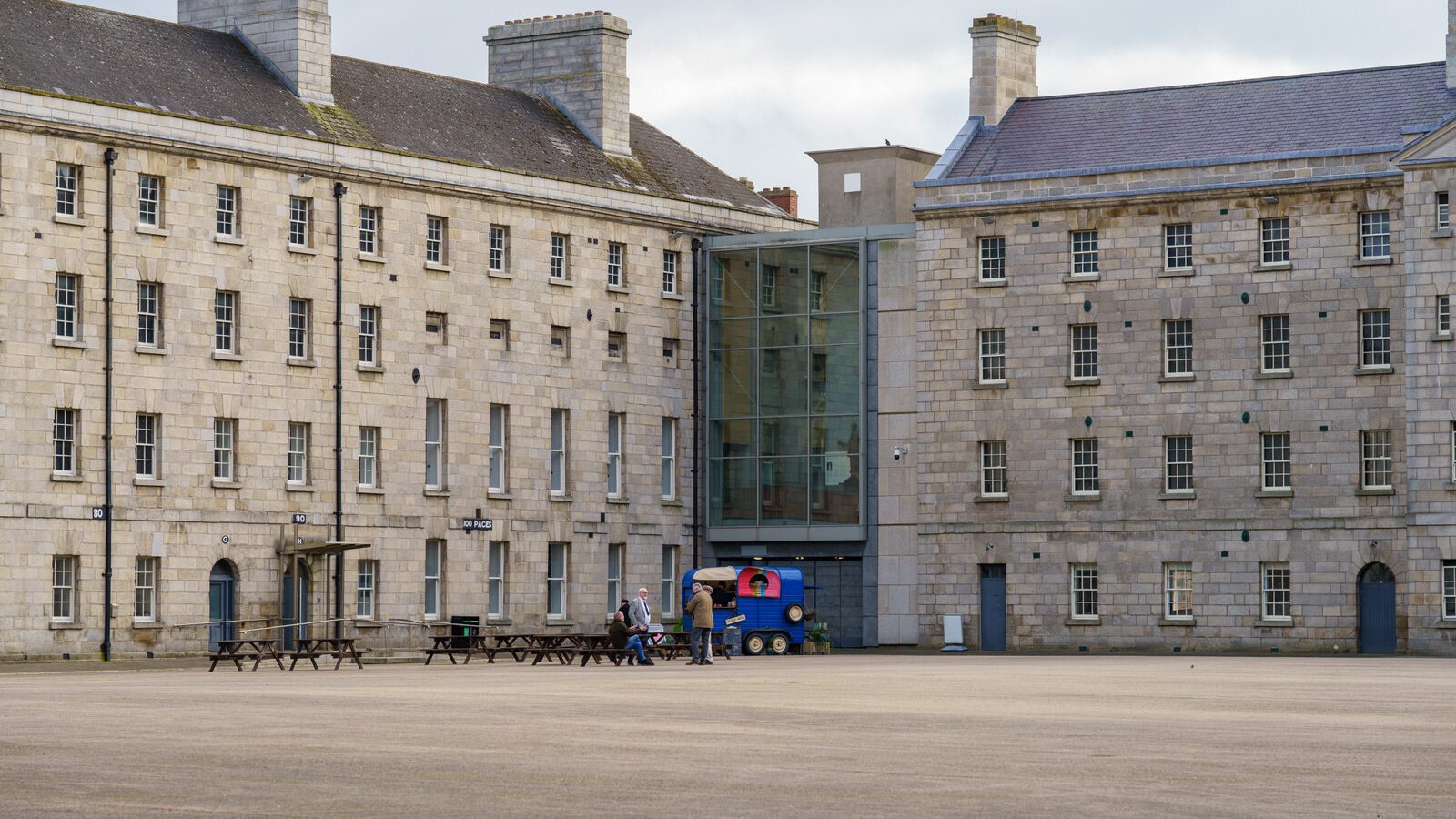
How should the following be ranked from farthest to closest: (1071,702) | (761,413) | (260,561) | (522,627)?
1. (761,413)
2. (522,627)
3. (260,561)
4. (1071,702)

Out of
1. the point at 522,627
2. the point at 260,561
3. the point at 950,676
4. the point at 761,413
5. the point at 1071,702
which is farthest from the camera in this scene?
the point at 761,413

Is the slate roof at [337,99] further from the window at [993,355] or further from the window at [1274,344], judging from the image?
the window at [1274,344]

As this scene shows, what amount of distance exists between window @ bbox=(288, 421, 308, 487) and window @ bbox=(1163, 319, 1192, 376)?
20868 mm

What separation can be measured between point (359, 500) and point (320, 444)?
1.78 metres

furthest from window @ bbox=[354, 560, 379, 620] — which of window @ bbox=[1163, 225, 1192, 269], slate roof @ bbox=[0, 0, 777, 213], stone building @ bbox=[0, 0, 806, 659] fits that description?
window @ bbox=[1163, 225, 1192, 269]

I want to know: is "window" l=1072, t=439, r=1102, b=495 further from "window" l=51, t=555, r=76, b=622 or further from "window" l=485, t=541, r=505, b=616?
"window" l=51, t=555, r=76, b=622

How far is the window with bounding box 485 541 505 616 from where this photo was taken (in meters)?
61.4

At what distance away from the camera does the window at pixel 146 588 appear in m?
53.2

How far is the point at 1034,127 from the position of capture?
6438cm

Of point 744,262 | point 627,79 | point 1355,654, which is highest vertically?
point 627,79

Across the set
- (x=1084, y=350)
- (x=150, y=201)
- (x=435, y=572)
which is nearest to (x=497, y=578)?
(x=435, y=572)

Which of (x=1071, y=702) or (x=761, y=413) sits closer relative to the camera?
(x=1071, y=702)

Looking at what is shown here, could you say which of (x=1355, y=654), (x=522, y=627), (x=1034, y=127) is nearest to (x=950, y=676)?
(x=1355, y=654)

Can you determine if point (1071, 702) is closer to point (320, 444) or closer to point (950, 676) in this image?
point (950, 676)
